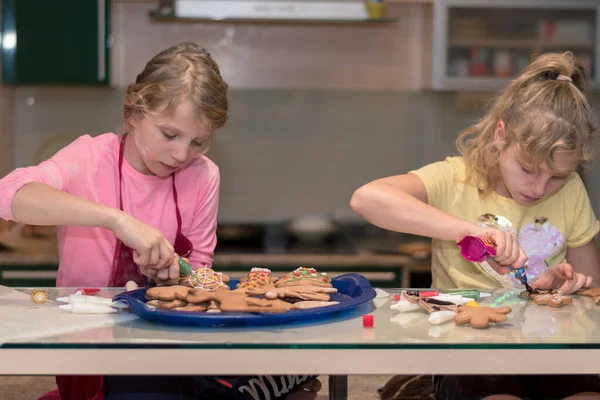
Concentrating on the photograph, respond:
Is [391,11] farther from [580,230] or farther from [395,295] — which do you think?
[395,295]

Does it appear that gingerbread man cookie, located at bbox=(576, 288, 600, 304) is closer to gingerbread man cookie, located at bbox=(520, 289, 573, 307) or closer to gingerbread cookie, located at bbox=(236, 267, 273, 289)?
gingerbread man cookie, located at bbox=(520, 289, 573, 307)

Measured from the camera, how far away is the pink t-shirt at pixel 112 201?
5.92 feet

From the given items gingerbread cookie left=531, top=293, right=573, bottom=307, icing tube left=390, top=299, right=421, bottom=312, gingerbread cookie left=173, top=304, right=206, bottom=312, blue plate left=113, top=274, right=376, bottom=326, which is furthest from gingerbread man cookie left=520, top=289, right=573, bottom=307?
gingerbread cookie left=173, top=304, right=206, bottom=312

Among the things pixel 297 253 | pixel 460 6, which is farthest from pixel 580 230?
pixel 460 6

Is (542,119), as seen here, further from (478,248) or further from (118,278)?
(118,278)

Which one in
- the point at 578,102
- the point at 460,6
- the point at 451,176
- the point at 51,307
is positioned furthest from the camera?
the point at 460,6

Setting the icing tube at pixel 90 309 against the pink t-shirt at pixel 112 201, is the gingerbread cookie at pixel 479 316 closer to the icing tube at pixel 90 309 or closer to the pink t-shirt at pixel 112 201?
the icing tube at pixel 90 309

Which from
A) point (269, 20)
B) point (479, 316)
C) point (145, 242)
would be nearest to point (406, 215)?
point (479, 316)

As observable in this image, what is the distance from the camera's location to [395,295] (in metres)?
1.50

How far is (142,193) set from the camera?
6.07ft

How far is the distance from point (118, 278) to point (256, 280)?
0.41 meters

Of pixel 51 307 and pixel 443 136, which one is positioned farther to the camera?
pixel 443 136

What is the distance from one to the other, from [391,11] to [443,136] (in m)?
0.61

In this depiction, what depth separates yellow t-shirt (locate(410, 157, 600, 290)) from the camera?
6.03ft
